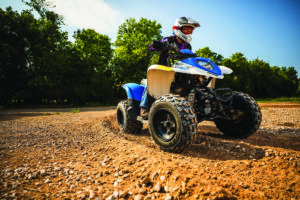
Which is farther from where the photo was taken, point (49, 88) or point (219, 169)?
point (49, 88)

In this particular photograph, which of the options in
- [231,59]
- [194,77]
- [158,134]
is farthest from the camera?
[231,59]

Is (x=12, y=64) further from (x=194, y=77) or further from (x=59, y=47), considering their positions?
(x=194, y=77)

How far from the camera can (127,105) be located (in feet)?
14.7

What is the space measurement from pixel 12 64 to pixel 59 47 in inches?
251

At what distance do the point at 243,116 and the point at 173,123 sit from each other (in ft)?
5.72

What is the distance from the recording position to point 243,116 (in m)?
3.36

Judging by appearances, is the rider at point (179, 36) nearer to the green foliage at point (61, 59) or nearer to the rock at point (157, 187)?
the rock at point (157, 187)

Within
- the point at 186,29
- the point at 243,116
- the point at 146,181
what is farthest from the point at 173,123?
the point at 186,29

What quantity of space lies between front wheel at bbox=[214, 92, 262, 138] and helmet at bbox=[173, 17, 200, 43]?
1668 millimetres

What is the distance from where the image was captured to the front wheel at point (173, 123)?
7.76 feet

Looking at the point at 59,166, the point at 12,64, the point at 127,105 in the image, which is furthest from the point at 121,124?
the point at 12,64

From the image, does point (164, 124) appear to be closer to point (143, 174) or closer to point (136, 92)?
point (143, 174)

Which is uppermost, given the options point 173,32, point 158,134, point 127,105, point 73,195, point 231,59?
point 231,59

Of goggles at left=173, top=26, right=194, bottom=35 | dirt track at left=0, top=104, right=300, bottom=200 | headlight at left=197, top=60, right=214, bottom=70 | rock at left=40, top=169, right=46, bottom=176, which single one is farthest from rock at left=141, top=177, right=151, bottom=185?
goggles at left=173, top=26, right=194, bottom=35
